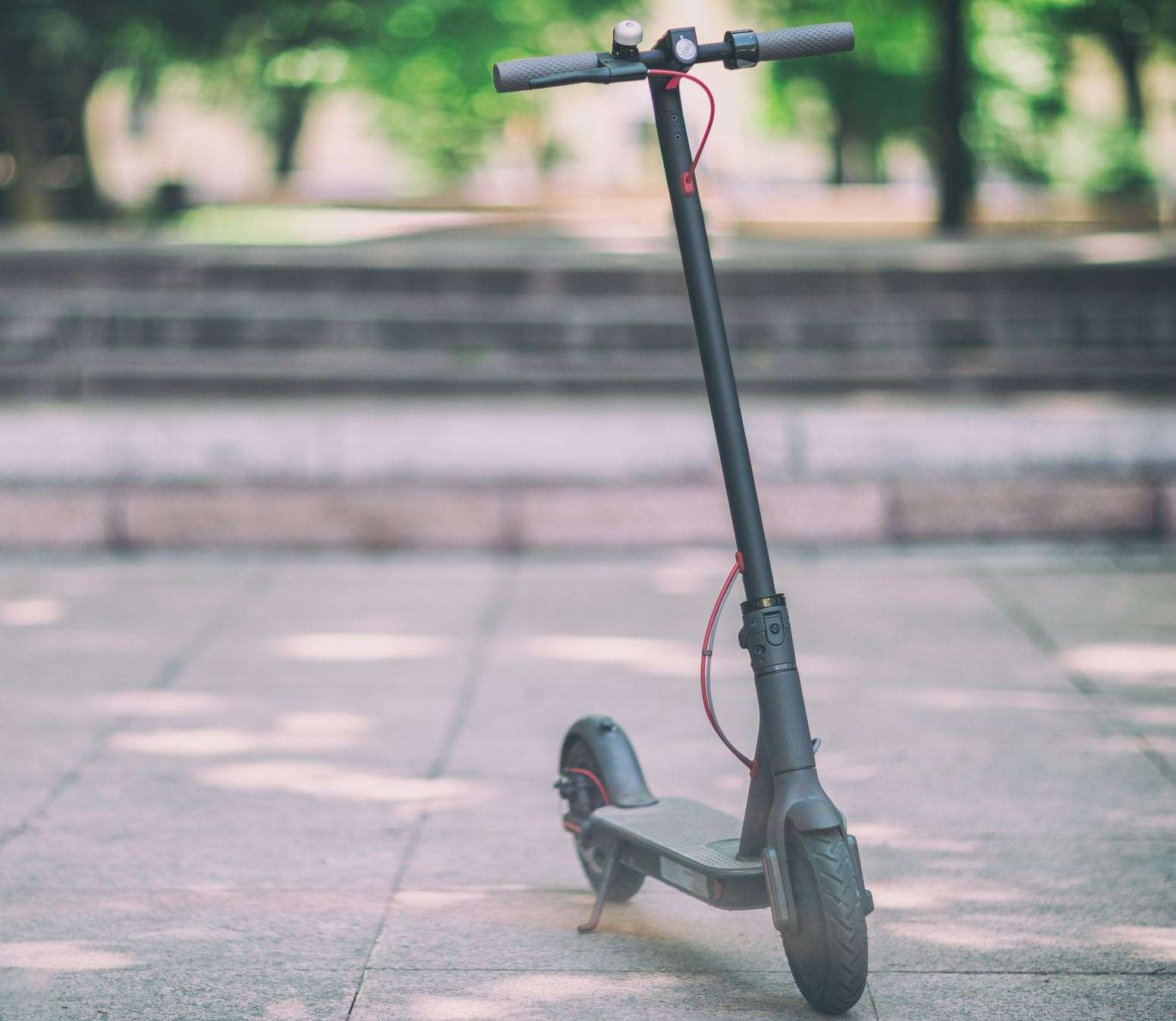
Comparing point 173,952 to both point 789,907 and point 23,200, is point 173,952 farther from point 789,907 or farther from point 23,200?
point 23,200

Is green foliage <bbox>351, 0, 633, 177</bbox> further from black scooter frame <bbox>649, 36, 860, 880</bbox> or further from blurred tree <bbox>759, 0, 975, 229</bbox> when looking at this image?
black scooter frame <bbox>649, 36, 860, 880</bbox>

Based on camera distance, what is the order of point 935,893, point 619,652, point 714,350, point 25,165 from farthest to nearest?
point 25,165
point 619,652
point 935,893
point 714,350

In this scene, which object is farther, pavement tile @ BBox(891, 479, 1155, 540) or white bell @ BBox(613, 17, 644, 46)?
pavement tile @ BBox(891, 479, 1155, 540)

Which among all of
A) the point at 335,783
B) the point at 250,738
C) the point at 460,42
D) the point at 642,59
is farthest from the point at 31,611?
the point at 460,42

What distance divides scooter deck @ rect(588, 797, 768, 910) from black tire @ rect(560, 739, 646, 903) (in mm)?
99

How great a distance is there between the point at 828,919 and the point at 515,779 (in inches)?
79.8

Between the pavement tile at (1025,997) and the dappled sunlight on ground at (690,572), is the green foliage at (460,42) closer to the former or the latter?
the dappled sunlight on ground at (690,572)

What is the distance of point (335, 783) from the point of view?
204 inches

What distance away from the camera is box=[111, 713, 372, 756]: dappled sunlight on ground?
18.0ft

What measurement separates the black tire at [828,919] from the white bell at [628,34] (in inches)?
67.0

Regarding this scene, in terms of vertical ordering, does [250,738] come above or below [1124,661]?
above

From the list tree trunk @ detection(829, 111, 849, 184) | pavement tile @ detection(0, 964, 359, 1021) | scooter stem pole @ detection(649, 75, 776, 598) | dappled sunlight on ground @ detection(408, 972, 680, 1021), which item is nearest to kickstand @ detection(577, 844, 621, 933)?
dappled sunlight on ground @ detection(408, 972, 680, 1021)

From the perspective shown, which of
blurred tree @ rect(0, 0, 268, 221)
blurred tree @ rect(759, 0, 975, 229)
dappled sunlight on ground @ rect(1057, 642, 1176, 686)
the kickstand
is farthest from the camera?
blurred tree @ rect(0, 0, 268, 221)

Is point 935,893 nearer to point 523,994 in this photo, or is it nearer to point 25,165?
point 523,994
